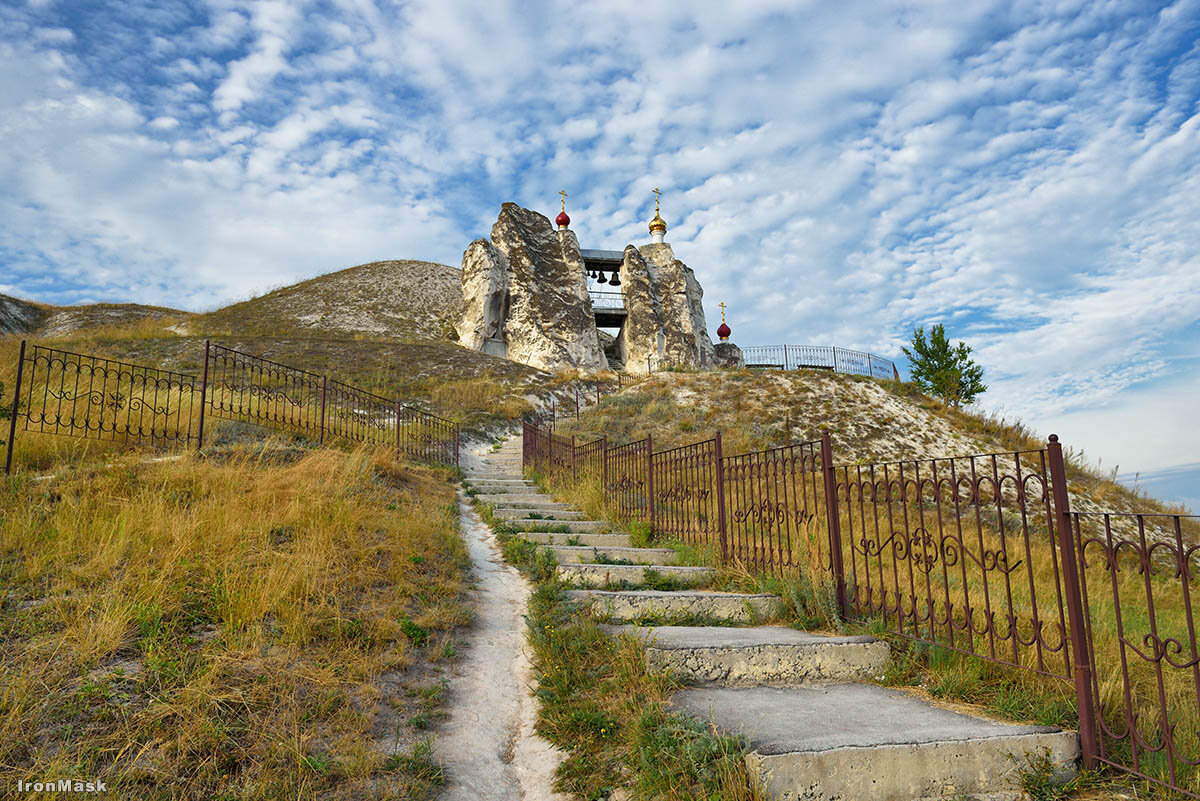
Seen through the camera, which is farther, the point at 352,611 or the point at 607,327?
the point at 607,327

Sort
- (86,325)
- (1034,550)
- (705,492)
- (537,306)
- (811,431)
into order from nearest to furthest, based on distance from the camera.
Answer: (705,492) → (1034,550) → (811,431) → (86,325) → (537,306)

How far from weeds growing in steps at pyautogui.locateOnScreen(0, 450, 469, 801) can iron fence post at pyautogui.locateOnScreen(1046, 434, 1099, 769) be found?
358 centimetres

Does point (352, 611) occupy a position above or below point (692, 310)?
below

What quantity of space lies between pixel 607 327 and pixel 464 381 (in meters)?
21.3

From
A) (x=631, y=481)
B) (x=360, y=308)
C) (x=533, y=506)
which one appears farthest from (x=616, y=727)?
(x=360, y=308)

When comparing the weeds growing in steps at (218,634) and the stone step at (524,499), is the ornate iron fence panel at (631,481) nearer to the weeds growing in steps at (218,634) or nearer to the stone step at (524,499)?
the stone step at (524,499)

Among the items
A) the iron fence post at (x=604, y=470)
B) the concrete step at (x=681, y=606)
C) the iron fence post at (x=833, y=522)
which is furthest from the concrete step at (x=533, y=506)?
the iron fence post at (x=833, y=522)

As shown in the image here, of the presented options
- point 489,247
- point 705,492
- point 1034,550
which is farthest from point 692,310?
point 705,492

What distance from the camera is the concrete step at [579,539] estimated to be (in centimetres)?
820

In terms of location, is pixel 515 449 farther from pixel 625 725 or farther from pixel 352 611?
pixel 625 725

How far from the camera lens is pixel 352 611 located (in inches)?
197

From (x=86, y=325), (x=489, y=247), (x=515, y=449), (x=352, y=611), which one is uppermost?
(x=489, y=247)

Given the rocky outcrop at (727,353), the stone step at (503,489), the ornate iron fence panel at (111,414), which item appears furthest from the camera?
the rocky outcrop at (727,353)

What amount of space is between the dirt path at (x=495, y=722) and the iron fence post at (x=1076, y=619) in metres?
2.87
